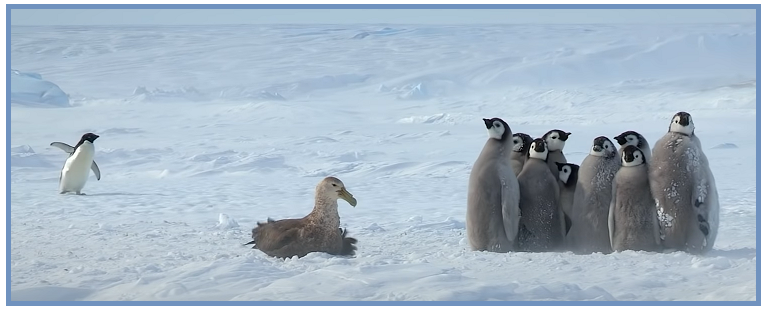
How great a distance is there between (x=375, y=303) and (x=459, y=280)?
1.18 ft

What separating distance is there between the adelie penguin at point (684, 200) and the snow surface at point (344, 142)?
4.9 inches

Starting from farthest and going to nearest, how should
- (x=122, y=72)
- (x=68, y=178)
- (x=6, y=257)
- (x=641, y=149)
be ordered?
1. (x=122, y=72)
2. (x=68, y=178)
3. (x=641, y=149)
4. (x=6, y=257)

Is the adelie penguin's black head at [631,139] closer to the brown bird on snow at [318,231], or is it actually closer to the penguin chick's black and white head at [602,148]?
the penguin chick's black and white head at [602,148]

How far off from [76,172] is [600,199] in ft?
13.4

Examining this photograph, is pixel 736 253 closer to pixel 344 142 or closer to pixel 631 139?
pixel 631 139

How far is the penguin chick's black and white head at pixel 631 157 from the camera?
13.0ft

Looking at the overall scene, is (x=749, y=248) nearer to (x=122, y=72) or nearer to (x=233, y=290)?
(x=233, y=290)

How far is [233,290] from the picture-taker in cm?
340

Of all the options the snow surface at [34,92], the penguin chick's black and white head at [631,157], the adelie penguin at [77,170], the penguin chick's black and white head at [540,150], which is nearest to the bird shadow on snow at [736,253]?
the penguin chick's black and white head at [631,157]

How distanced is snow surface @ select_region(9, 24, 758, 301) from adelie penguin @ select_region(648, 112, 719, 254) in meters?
0.12

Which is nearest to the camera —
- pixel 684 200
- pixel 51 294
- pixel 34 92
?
pixel 51 294

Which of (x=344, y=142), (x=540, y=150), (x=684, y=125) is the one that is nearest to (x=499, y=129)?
(x=540, y=150)

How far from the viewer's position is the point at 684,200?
12.8 feet

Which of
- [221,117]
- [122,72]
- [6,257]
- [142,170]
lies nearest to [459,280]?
[6,257]
